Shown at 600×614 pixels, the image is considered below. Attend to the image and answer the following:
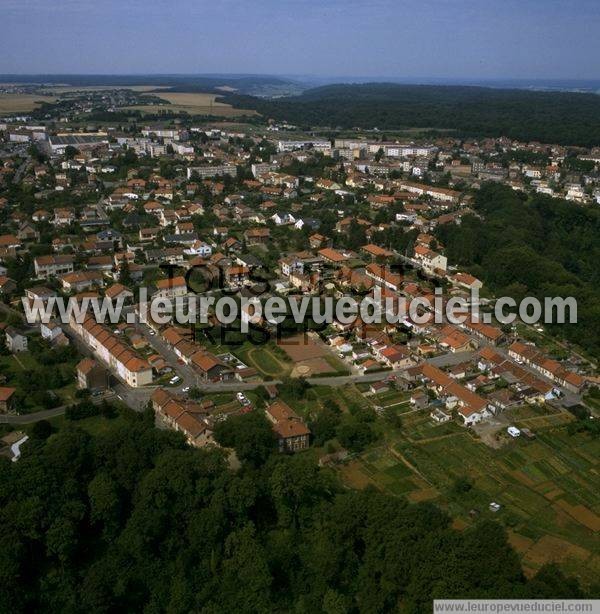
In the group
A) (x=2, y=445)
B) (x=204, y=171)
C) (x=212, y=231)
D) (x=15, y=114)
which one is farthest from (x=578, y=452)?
(x=15, y=114)

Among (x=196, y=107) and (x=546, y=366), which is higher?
(x=196, y=107)

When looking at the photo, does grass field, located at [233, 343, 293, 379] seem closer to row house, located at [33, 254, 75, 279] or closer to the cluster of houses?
the cluster of houses

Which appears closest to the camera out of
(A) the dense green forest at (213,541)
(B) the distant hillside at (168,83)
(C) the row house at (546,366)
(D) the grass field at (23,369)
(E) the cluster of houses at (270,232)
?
(A) the dense green forest at (213,541)

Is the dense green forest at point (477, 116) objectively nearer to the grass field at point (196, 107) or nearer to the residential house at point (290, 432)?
the grass field at point (196, 107)

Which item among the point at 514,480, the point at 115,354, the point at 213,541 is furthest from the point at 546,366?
the point at 115,354

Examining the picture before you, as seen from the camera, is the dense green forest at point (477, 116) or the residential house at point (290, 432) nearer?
the residential house at point (290, 432)

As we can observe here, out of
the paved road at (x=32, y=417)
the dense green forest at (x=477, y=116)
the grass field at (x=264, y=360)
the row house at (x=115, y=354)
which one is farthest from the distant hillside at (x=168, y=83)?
the paved road at (x=32, y=417)

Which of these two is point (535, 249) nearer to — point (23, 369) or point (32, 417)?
point (23, 369)
